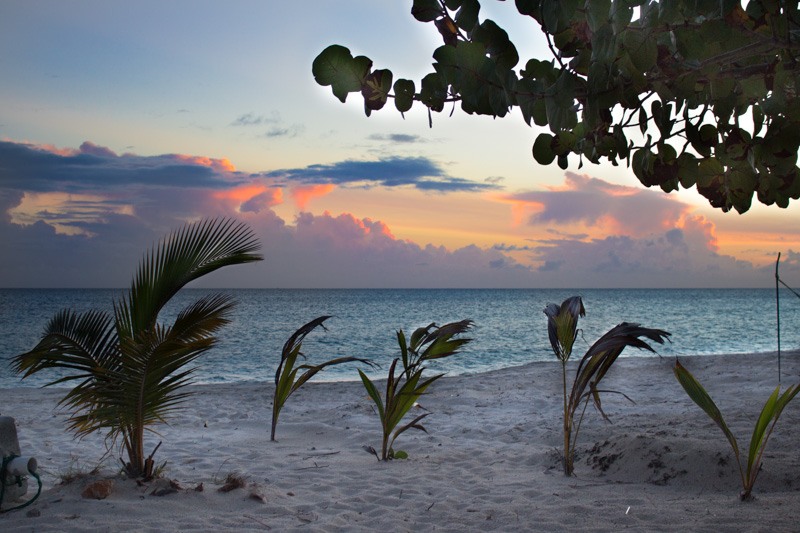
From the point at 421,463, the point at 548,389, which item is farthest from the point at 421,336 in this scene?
the point at 548,389

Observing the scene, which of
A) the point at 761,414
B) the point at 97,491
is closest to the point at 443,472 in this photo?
the point at 761,414

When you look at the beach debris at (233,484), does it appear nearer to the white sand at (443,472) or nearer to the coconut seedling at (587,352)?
the white sand at (443,472)

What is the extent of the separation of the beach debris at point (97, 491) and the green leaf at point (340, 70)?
9.54 feet

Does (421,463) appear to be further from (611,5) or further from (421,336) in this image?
(611,5)

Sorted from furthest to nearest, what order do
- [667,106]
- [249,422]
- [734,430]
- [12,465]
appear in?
[249,422] < [734,430] < [12,465] < [667,106]

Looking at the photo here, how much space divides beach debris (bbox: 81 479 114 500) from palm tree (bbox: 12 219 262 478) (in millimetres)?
274

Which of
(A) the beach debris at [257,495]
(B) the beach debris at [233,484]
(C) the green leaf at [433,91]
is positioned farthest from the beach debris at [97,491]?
(C) the green leaf at [433,91]

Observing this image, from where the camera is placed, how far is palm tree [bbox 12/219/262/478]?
4.07 m

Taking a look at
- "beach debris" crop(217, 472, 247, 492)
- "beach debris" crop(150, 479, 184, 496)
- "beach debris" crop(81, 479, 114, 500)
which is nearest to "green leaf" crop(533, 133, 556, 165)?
"beach debris" crop(217, 472, 247, 492)

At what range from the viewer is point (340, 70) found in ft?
7.56

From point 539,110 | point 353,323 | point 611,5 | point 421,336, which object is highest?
point 611,5

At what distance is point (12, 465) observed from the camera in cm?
372

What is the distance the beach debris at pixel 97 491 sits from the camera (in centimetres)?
387

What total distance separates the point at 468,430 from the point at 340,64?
493 centimetres
